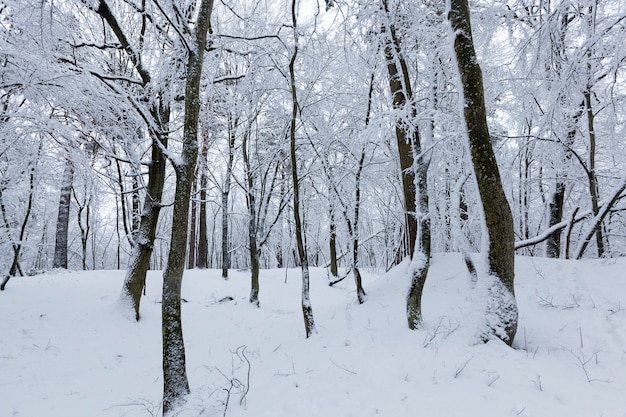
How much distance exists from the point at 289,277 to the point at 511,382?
10.1 metres

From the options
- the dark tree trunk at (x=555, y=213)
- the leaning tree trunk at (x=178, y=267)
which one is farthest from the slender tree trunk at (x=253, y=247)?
the dark tree trunk at (x=555, y=213)

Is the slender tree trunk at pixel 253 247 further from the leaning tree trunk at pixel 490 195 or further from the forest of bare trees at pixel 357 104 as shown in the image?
the leaning tree trunk at pixel 490 195

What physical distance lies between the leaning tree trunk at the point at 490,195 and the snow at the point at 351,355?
338 mm

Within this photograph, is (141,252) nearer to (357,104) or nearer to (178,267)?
(178,267)

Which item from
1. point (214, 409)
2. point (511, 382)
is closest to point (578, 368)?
point (511, 382)

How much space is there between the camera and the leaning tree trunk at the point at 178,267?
3.78m

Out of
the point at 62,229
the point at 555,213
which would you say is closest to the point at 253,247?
the point at 62,229

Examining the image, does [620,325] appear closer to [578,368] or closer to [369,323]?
[578,368]

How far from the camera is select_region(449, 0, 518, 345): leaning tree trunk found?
146 inches

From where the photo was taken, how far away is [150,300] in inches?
348

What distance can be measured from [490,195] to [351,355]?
2573 mm

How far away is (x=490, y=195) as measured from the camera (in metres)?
3.79

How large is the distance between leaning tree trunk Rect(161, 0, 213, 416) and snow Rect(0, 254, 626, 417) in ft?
0.80

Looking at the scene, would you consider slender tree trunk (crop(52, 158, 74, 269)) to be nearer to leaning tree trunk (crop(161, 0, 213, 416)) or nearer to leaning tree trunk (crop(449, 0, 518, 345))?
leaning tree trunk (crop(161, 0, 213, 416))
